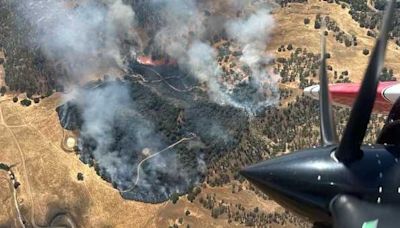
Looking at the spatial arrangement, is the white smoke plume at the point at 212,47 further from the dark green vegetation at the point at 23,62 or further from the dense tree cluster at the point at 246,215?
the dark green vegetation at the point at 23,62

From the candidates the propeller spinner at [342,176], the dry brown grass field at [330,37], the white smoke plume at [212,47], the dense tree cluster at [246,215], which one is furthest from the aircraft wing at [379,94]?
the dry brown grass field at [330,37]

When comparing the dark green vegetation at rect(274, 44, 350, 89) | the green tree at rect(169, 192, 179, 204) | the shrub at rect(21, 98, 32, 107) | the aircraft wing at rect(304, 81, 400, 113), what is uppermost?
the aircraft wing at rect(304, 81, 400, 113)

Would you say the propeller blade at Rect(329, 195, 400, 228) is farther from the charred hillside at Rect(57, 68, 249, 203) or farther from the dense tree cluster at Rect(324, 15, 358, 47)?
the dense tree cluster at Rect(324, 15, 358, 47)

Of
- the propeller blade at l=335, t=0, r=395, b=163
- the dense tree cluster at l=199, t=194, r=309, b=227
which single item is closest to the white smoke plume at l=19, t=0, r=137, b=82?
the dense tree cluster at l=199, t=194, r=309, b=227

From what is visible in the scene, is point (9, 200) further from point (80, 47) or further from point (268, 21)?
point (268, 21)

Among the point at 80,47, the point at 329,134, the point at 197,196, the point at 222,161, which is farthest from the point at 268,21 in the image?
the point at 329,134

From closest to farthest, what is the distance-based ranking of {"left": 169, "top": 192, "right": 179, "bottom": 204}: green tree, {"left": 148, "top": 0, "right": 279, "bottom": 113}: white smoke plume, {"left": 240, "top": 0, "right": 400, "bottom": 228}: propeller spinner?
{"left": 240, "top": 0, "right": 400, "bottom": 228}: propeller spinner < {"left": 169, "top": 192, "right": 179, "bottom": 204}: green tree < {"left": 148, "top": 0, "right": 279, "bottom": 113}: white smoke plume
